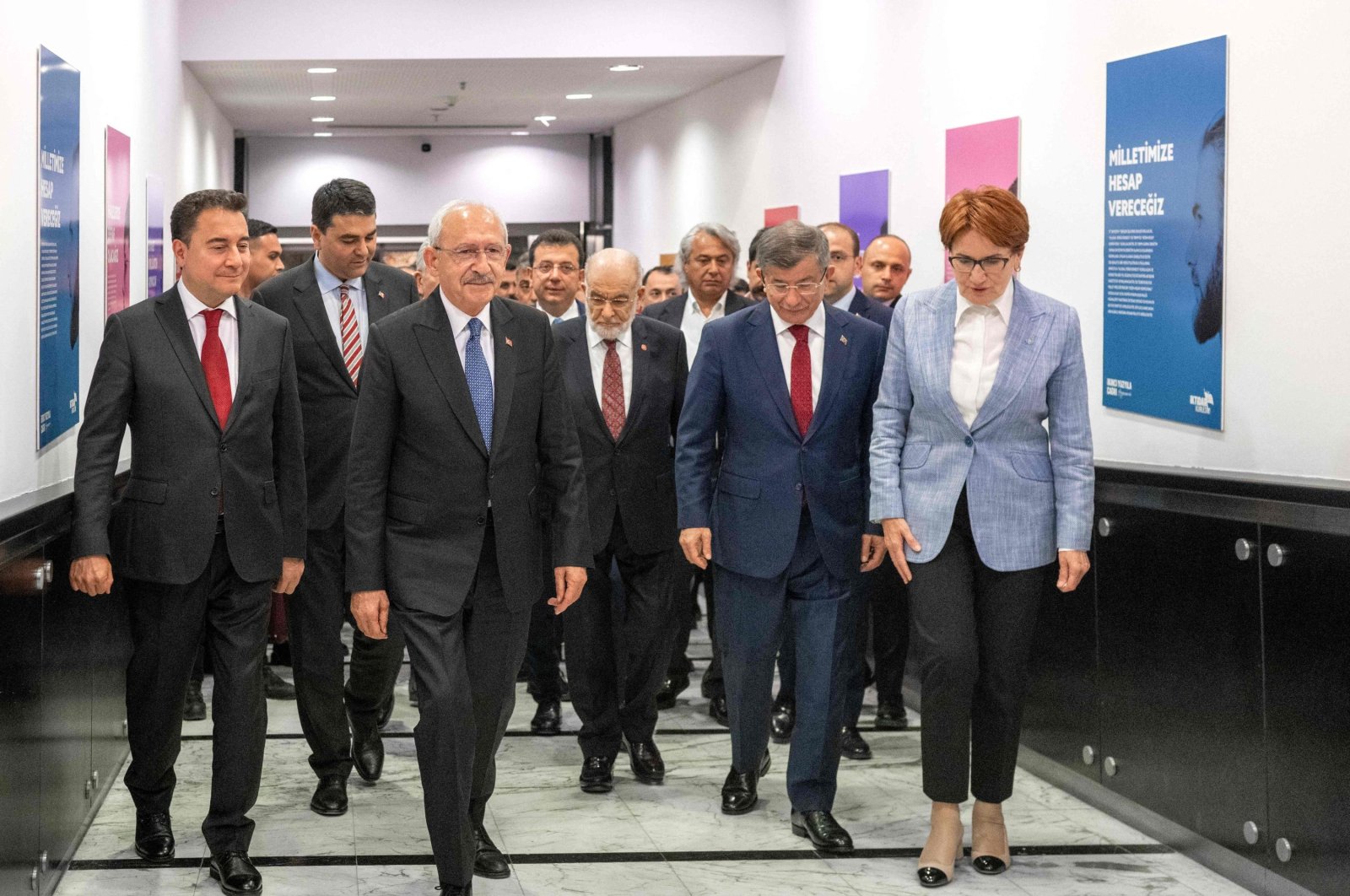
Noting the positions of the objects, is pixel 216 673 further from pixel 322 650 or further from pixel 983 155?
pixel 983 155

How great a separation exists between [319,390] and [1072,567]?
7.95 feet

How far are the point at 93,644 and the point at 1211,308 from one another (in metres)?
3.63

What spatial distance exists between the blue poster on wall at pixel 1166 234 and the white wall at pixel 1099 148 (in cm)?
6

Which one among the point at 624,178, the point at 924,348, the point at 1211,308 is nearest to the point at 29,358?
the point at 924,348

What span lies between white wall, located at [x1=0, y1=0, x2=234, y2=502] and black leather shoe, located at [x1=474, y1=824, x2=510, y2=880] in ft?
5.14

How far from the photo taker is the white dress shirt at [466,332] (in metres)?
4.03

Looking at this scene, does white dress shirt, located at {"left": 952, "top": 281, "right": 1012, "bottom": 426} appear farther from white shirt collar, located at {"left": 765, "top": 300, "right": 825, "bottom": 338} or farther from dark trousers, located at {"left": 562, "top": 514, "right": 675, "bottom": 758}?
dark trousers, located at {"left": 562, "top": 514, "right": 675, "bottom": 758}

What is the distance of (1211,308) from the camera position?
16.4 ft

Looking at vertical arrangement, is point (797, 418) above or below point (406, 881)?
above

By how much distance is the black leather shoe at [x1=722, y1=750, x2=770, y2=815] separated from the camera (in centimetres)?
504

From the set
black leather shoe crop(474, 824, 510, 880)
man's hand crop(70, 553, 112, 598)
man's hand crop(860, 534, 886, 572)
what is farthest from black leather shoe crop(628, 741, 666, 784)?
man's hand crop(70, 553, 112, 598)

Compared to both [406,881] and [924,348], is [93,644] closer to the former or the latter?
[406,881]

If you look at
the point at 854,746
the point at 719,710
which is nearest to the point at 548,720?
the point at 719,710

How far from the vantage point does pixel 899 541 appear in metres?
4.36
